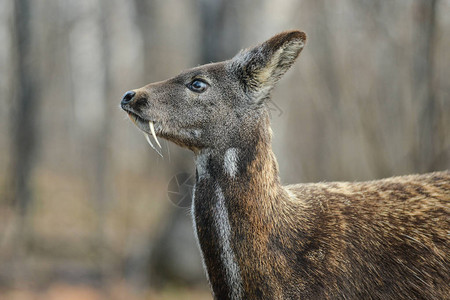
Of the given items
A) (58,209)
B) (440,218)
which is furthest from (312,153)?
(440,218)

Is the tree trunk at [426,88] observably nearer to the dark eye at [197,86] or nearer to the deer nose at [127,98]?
the dark eye at [197,86]

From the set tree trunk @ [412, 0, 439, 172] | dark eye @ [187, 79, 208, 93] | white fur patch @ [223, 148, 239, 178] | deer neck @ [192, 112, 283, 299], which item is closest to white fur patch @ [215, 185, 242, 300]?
deer neck @ [192, 112, 283, 299]

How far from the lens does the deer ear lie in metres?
4.54

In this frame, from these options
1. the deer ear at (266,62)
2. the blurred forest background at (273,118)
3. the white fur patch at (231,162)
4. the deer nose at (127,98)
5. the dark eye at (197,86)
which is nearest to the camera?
the white fur patch at (231,162)

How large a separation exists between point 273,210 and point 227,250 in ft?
1.65

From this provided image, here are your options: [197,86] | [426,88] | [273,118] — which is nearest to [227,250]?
[197,86]

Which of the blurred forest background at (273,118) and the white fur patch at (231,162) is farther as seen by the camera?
the blurred forest background at (273,118)

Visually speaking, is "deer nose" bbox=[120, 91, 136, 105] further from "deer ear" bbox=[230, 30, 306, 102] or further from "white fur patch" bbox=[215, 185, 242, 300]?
"white fur patch" bbox=[215, 185, 242, 300]

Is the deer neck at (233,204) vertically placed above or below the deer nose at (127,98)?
below

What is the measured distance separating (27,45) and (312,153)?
8198 millimetres

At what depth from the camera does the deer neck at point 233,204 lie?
426cm

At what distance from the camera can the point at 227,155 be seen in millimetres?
4512

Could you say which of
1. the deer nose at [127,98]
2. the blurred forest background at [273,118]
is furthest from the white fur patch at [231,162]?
the blurred forest background at [273,118]

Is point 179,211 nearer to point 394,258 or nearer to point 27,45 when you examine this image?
point 27,45
